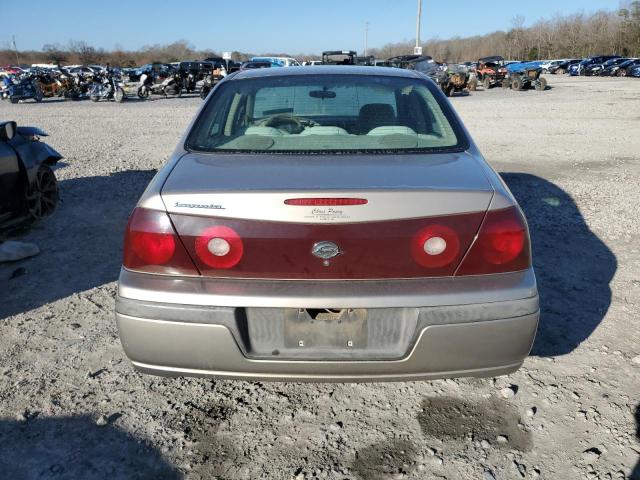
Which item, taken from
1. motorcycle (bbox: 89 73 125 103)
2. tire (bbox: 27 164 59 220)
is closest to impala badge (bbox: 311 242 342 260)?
tire (bbox: 27 164 59 220)

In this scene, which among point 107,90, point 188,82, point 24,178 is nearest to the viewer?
point 24,178

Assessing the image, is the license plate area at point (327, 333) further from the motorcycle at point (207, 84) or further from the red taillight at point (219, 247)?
the motorcycle at point (207, 84)

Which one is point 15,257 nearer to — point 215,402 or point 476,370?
point 215,402

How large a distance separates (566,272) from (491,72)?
29.3 meters

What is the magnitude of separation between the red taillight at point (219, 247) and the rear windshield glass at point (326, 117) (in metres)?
0.67

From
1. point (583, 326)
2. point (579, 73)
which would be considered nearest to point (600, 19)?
point (579, 73)

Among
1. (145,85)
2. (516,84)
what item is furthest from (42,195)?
(516,84)

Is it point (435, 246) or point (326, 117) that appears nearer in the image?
point (435, 246)

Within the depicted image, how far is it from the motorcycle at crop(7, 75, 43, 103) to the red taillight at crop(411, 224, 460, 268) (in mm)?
24902

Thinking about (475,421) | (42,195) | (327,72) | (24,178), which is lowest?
(475,421)

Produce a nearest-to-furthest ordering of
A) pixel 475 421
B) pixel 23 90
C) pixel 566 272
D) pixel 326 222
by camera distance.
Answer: pixel 326 222
pixel 475 421
pixel 566 272
pixel 23 90

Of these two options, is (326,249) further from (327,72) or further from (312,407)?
(327,72)

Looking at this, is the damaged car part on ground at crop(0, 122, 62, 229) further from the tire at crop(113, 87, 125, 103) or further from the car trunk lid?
the tire at crop(113, 87, 125, 103)

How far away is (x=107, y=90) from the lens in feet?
75.3
